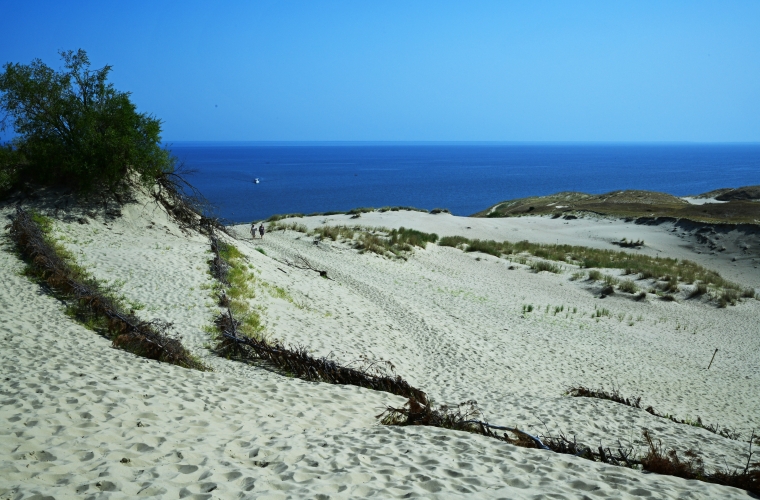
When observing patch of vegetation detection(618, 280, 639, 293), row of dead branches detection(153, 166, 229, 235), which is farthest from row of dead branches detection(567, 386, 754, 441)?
row of dead branches detection(153, 166, 229, 235)

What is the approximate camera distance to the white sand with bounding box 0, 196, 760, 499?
211 inches

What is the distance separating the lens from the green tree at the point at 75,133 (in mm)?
18906

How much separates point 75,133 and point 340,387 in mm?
15637

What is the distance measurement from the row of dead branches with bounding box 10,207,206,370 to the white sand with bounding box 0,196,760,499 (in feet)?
1.43

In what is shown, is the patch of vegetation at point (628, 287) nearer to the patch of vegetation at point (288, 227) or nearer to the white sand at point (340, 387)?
the white sand at point (340, 387)

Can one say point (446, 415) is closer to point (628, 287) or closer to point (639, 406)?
point (639, 406)

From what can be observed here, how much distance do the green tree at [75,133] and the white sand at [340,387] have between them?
5.55 feet

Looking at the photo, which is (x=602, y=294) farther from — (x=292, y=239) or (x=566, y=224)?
(x=566, y=224)

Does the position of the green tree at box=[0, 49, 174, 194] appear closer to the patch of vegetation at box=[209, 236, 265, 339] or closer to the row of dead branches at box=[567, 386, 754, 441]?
the patch of vegetation at box=[209, 236, 265, 339]

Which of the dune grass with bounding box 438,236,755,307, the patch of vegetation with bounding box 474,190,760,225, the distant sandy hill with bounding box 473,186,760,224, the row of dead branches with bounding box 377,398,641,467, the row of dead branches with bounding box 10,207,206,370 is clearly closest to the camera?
the row of dead branches with bounding box 377,398,641,467

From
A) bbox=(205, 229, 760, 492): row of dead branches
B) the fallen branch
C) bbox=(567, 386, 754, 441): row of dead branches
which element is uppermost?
bbox=(205, 229, 760, 492): row of dead branches

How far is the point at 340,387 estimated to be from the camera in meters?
9.32

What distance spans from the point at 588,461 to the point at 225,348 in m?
7.38

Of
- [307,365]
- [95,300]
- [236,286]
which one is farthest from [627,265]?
[95,300]
